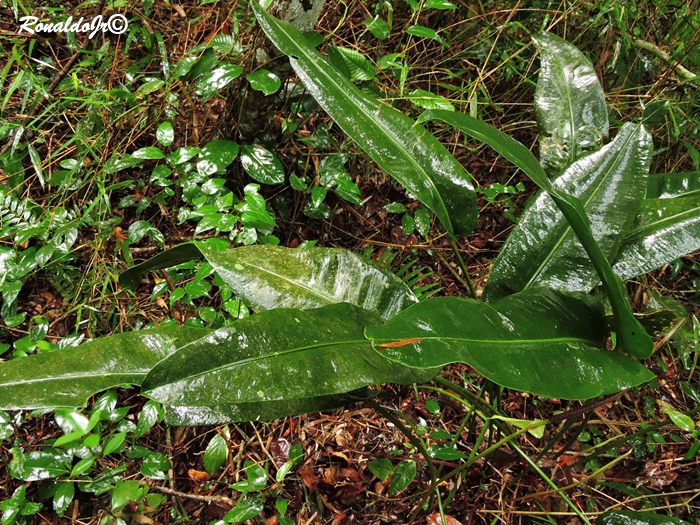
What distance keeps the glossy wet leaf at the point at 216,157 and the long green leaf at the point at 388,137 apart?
0.55m

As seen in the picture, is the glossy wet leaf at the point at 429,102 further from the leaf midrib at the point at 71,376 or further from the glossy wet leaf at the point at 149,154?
the leaf midrib at the point at 71,376

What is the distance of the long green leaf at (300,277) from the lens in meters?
A: 0.90

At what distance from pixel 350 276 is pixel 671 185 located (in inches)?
37.4

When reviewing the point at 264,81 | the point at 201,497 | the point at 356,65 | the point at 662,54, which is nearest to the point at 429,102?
the point at 356,65

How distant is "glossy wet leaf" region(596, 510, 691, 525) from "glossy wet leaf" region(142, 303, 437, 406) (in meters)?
0.66

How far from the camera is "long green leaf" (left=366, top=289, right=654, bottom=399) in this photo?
23.7 inches

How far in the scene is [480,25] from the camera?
1.96 metres

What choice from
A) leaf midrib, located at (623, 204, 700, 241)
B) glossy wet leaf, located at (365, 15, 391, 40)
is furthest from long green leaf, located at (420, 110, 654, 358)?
glossy wet leaf, located at (365, 15, 391, 40)

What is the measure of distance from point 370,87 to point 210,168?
0.56 meters

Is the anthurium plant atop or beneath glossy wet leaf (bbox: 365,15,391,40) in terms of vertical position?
beneath

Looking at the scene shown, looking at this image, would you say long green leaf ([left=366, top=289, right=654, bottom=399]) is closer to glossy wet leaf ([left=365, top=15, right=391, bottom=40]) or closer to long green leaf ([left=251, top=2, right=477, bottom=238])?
long green leaf ([left=251, top=2, right=477, bottom=238])

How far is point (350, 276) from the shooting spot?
96cm

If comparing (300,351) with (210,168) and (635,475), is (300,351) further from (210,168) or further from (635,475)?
(635,475)

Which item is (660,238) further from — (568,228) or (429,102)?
(429,102)
